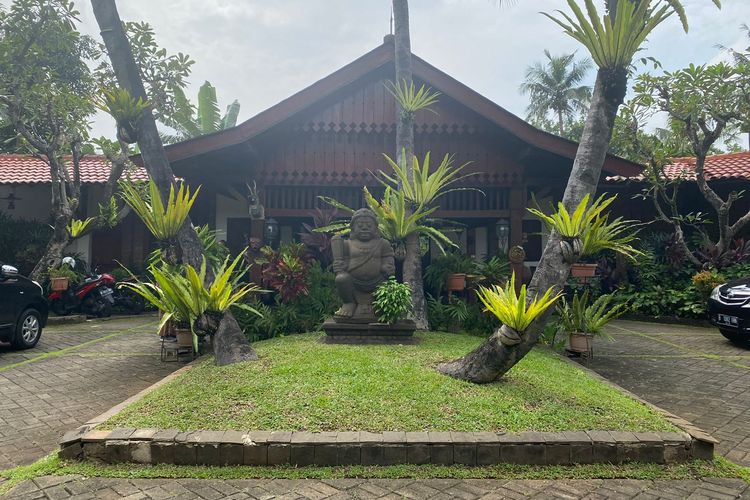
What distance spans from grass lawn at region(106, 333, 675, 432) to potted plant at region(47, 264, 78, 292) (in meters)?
6.92

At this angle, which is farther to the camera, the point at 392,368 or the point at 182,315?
the point at 182,315

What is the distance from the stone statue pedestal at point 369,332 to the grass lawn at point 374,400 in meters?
1.08

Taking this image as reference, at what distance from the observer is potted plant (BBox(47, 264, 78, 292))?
9914 millimetres

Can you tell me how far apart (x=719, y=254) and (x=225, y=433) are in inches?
447

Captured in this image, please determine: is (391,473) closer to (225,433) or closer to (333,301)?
(225,433)

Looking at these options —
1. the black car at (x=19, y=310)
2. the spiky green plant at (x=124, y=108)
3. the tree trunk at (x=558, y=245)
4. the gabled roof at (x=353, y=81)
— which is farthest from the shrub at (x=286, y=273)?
the tree trunk at (x=558, y=245)

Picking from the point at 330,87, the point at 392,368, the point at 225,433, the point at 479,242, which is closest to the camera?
the point at 225,433

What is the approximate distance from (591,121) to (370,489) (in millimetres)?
3870

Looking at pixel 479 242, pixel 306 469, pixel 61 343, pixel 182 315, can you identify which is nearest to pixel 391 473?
pixel 306 469

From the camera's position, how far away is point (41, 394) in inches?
194

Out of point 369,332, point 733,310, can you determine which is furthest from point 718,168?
point 369,332

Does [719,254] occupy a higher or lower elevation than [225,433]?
higher

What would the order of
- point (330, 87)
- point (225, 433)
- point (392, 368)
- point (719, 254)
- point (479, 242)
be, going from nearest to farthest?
point (225, 433)
point (392, 368)
point (330, 87)
point (719, 254)
point (479, 242)

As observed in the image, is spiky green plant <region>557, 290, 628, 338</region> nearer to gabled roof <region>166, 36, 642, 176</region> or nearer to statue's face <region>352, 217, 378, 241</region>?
statue's face <region>352, 217, 378, 241</region>
